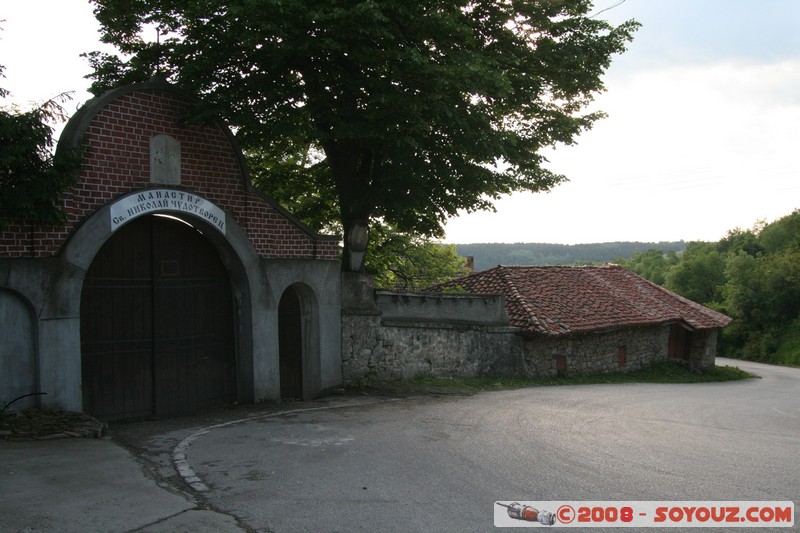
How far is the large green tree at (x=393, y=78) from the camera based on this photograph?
38.4 ft

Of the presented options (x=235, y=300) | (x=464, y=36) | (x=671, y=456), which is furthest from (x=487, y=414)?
(x=464, y=36)

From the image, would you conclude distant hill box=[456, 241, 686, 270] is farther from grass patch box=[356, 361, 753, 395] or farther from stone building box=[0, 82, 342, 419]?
stone building box=[0, 82, 342, 419]

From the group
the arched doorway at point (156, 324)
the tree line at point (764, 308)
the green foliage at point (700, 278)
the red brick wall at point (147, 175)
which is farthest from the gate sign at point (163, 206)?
the green foliage at point (700, 278)

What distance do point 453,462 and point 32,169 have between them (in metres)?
6.69

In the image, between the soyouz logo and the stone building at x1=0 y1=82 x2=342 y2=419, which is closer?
the soyouz logo

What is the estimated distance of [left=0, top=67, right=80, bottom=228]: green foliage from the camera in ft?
29.1

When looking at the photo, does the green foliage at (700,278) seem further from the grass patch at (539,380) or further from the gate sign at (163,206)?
the gate sign at (163,206)

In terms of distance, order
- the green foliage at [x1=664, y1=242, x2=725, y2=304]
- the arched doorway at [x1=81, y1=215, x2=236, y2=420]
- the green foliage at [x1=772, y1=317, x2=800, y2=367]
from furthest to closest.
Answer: the green foliage at [x1=664, y1=242, x2=725, y2=304], the green foliage at [x1=772, y1=317, x2=800, y2=367], the arched doorway at [x1=81, y1=215, x2=236, y2=420]

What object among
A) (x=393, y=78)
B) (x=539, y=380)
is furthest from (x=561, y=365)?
(x=393, y=78)

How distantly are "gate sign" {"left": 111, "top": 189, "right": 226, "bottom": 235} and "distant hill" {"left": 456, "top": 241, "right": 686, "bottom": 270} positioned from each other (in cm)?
9043

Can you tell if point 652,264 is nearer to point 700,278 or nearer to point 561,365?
point 700,278

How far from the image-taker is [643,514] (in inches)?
244

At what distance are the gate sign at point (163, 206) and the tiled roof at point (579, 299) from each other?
34.1ft

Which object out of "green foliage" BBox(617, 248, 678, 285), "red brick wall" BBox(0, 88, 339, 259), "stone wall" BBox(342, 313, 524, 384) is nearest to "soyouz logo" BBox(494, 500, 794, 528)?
"red brick wall" BBox(0, 88, 339, 259)
